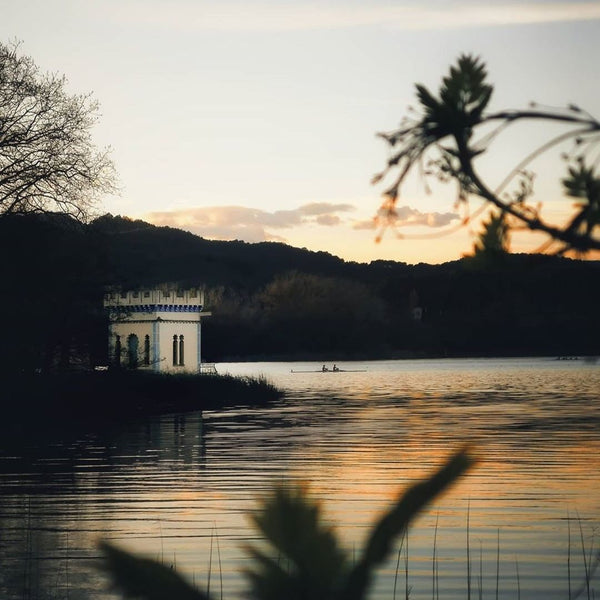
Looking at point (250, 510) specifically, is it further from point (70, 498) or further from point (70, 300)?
point (70, 300)

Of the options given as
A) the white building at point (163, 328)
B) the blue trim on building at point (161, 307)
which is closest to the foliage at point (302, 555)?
the white building at point (163, 328)

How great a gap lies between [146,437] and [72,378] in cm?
890

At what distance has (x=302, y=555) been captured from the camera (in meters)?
1.34

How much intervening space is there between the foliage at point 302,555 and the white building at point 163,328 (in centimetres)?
6644

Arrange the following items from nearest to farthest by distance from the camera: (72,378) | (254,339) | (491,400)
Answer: (72,378) → (491,400) → (254,339)

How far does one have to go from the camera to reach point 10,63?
44344 mm

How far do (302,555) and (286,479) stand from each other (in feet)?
0.35

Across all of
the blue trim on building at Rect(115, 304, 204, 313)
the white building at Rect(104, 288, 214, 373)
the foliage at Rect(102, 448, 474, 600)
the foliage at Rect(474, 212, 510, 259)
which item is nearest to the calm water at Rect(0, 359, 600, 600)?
the foliage at Rect(102, 448, 474, 600)

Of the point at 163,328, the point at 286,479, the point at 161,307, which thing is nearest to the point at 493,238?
the point at 286,479

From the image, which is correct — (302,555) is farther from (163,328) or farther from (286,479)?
(163,328)

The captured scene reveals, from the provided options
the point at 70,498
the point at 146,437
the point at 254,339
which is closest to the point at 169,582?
the point at 70,498

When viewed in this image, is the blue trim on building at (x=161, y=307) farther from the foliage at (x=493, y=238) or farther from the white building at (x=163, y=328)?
the foliage at (x=493, y=238)

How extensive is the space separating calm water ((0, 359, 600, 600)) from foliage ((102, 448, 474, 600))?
36mm

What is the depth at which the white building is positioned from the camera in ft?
227
